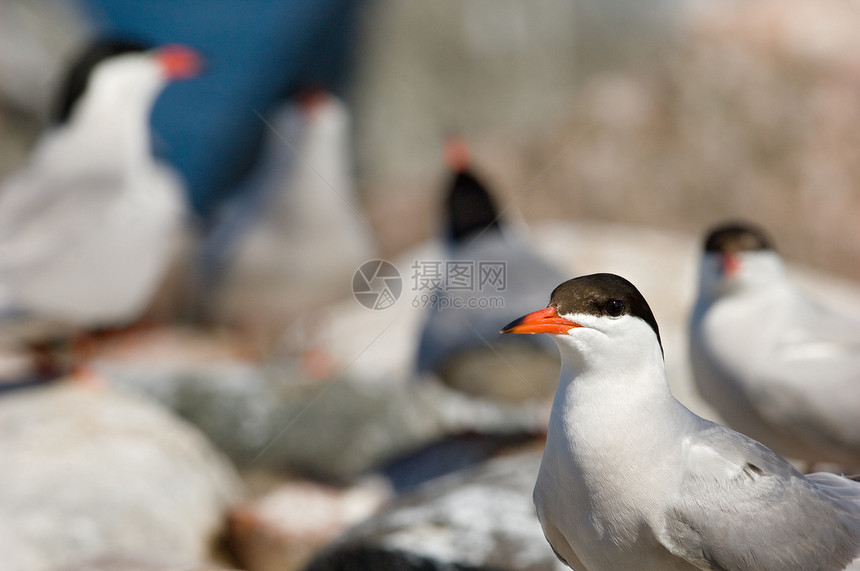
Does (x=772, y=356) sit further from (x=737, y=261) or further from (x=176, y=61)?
(x=176, y=61)

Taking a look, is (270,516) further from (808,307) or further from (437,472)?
(808,307)

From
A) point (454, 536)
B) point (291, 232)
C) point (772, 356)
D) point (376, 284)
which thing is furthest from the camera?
point (291, 232)

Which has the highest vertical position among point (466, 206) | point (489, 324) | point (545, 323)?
point (545, 323)

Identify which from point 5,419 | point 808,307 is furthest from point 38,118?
point 808,307

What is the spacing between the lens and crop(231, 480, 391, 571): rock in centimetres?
344

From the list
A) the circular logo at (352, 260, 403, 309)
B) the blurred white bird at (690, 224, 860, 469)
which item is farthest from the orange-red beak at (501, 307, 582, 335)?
the circular logo at (352, 260, 403, 309)

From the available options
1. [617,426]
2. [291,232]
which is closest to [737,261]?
[617,426]

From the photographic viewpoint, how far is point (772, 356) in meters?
2.95

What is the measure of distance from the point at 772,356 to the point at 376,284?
1.53 meters

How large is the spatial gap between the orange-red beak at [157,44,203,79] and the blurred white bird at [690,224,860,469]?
98.0 inches

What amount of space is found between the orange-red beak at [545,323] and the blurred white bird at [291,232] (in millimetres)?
3817

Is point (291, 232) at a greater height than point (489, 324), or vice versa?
point (489, 324)

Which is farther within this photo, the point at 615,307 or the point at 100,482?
the point at 100,482

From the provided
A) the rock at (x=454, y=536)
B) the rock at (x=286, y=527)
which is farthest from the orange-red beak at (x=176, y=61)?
the rock at (x=454, y=536)
